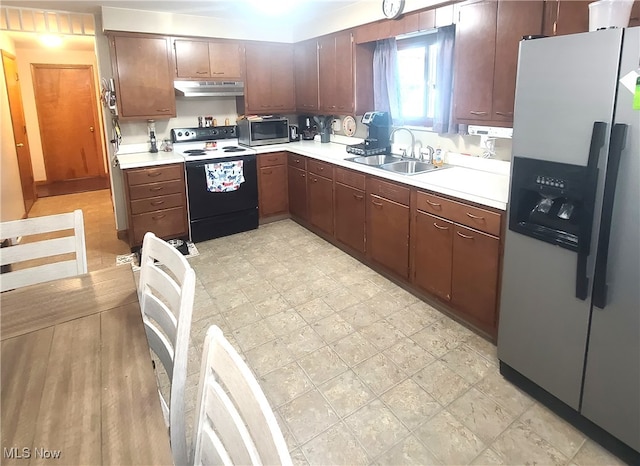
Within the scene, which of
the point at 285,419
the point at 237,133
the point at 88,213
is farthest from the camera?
the point at 88,213

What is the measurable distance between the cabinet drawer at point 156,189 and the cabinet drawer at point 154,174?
4 cm

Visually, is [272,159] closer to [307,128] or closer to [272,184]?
[272,184]

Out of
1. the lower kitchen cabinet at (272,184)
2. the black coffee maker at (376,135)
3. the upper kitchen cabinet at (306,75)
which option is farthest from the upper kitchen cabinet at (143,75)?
the black coffee maker at (376,135)

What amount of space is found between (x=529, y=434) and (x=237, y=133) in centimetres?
417

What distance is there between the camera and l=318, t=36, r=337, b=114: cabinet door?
418 centimetres

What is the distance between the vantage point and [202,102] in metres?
4.68

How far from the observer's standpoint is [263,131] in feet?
15.4

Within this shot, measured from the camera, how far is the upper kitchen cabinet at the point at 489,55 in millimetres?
2363

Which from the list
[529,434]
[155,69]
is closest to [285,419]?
[529,434]

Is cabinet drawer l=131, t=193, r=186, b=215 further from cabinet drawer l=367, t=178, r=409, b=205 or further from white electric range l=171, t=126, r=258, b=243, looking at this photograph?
cabinet drawer l=367, t=178, r=409, b=205

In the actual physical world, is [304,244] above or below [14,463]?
below

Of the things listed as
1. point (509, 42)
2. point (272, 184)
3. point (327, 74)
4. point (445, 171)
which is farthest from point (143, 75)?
point (509, 42)

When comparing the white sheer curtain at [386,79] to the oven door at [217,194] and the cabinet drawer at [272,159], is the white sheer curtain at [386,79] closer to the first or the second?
the cabinet drawer at [272,159]

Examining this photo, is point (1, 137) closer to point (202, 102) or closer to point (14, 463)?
point (202, 102)
